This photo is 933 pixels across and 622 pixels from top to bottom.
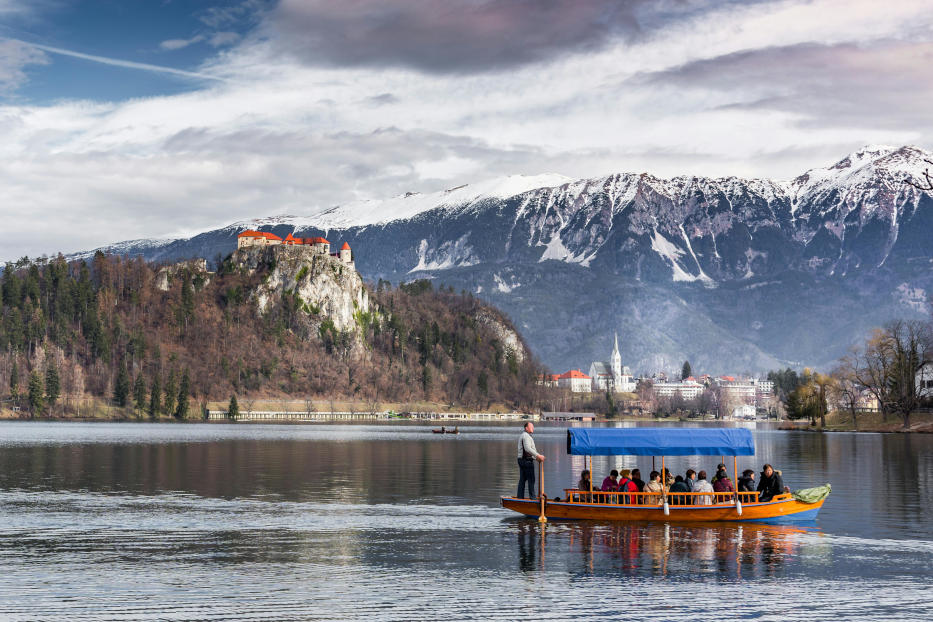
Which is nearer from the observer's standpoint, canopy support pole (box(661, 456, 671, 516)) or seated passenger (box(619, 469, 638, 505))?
canopy support pole (box(661, 456, 671, 516))

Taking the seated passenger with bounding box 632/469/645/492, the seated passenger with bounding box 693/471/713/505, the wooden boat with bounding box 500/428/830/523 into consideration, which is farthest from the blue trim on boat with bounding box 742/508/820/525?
the seated passenger with bounding box 632/469/645/492

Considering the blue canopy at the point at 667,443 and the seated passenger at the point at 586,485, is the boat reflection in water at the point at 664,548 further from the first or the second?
the blue canopy at the point at 667,443

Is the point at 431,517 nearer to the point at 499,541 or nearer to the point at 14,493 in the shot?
the point at 499,541

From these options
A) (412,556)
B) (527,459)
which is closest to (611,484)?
(527,459)

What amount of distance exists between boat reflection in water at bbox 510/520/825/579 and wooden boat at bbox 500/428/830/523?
2.22 ft

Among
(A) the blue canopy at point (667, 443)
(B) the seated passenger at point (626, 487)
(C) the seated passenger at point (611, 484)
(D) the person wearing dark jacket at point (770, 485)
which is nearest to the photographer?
(B) the seated passenger at point (626, 487)

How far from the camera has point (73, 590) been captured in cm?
3591

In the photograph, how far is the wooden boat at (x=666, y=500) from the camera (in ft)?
182

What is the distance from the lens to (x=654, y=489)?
5716cm

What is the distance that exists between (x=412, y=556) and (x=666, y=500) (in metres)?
17.3

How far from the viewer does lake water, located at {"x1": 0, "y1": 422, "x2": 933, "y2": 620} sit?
34.3m

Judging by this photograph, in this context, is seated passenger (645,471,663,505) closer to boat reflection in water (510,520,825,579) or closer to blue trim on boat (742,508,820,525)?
boat reflection in water (510,520,825,579)

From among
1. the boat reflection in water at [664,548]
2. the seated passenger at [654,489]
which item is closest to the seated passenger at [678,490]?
the seated passenger at [654,489]

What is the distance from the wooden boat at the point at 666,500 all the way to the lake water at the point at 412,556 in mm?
1012
